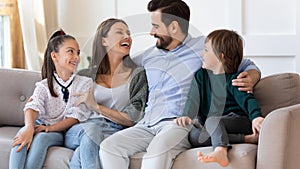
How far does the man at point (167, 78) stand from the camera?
2.12m

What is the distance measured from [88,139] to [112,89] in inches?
12.2

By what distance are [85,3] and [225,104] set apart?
1807 millimetres

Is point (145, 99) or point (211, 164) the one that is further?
point (145, 99)

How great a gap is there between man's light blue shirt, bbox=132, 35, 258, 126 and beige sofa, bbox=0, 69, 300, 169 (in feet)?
0.57

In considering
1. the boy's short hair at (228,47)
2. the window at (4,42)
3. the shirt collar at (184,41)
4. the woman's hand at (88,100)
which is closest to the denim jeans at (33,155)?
the woman's hand at (88,100)

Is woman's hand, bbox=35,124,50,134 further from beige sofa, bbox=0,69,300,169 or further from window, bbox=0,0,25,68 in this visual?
window, bbox=0,0,25,68

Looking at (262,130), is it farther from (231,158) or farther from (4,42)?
(4,42)

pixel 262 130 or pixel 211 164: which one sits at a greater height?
pixel 262 130

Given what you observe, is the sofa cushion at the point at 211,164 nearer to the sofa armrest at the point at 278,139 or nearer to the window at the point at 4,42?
the sofa armrest at the point at 278,139

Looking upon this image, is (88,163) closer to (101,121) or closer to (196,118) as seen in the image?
(101,121)

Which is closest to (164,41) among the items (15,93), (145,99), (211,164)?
(145,99)

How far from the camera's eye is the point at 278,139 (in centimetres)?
182

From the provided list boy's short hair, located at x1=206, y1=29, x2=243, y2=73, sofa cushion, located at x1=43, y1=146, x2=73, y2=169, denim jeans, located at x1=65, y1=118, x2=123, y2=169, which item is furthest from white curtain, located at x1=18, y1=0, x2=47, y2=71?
boy's short hair, located at x1=206, y1=29, x2=243, y2=73

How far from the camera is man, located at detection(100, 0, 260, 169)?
6.95ft
